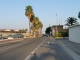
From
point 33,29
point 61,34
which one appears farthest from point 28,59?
point 33,29

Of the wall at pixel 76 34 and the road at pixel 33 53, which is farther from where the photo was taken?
the wall at pixel 76 34

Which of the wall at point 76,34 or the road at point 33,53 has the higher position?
the wall at point 76,34

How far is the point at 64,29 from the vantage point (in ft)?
430

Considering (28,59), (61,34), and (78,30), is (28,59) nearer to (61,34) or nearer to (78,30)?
(78,30)

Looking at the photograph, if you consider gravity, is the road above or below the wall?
below

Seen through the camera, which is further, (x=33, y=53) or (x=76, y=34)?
(x=76, y=34)

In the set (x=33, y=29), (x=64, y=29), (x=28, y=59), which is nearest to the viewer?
(x=28, y=59)

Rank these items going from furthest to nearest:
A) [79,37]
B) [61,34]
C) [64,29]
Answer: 1. [64,29]
2. [61,34]
3. [79,37]

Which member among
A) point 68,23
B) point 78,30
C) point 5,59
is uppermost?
point 68,23

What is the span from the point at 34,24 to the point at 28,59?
9536cm

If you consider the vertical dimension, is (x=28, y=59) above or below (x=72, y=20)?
below

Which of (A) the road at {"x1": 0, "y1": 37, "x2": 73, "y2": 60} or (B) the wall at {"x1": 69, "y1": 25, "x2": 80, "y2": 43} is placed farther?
(B) the wall at {"x1": 69, "y1": 25, "x2": 80, "y2": 43}

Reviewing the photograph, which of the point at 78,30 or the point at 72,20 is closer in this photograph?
the point at 78,30

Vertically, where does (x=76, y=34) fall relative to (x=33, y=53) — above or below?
above
